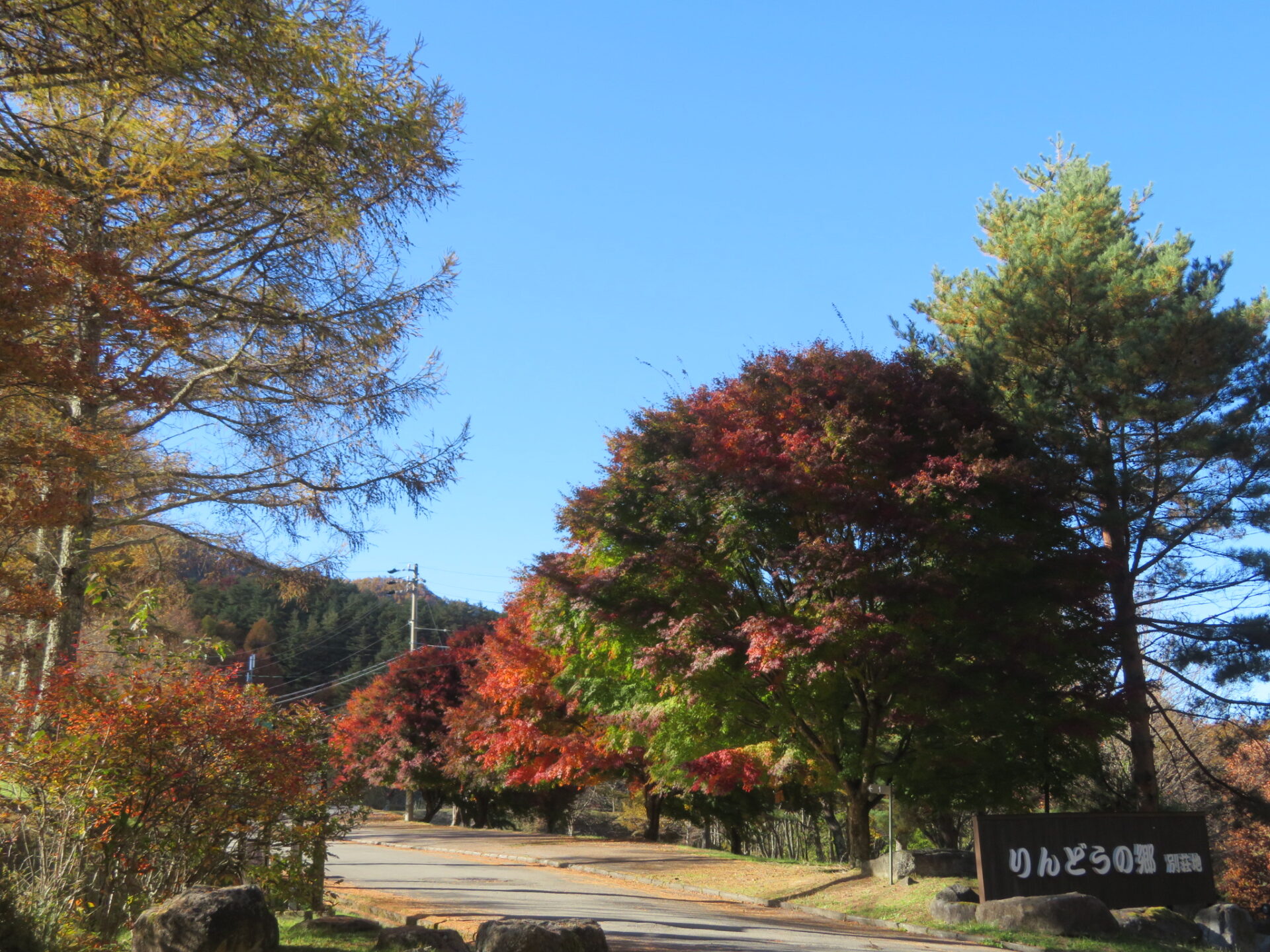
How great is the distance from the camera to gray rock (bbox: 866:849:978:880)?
49.7ft

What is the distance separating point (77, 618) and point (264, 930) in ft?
28.8

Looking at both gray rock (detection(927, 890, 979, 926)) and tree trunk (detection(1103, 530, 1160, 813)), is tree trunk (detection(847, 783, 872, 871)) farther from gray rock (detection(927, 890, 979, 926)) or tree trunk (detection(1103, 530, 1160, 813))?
tree trunk (detection(1103, 530, 1160, 813))

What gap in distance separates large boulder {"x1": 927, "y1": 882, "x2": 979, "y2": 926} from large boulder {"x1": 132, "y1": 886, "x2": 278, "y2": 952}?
30.0ft

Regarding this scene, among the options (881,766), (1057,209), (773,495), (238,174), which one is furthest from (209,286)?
(1057,209)

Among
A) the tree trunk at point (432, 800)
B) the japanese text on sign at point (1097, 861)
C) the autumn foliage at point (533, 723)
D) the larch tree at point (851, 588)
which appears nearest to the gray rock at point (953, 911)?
the japanese text on sign at point (1097, 861)

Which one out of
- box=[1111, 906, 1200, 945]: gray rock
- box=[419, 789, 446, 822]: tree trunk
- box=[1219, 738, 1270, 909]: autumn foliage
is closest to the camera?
box=[1111, 906, 1200, 945]: gray rock

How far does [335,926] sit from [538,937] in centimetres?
290

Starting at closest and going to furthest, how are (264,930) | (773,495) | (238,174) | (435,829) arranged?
(264,930) < (238,174) < (773,495) < (435,829)

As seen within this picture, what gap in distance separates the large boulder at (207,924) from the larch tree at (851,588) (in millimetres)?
8528

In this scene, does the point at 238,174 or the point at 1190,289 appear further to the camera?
the point at 1190,289

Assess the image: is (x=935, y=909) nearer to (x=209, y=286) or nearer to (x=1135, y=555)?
(x=1135, y=555)

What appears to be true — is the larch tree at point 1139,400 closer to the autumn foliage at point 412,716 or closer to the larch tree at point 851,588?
the larch tree at point 851,588

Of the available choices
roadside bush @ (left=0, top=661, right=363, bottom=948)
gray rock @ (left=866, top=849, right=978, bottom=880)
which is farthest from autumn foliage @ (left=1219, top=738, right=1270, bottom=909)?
roadside bush @ (left=0, top=661, right=363, bottom=948)

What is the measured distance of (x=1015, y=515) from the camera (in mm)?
16141
